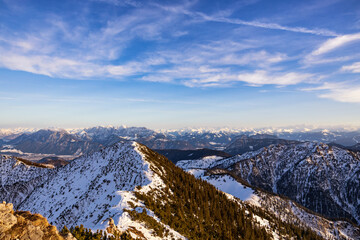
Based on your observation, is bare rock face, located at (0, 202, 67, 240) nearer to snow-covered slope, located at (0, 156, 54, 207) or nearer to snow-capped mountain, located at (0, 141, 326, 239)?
snow-capped mountain, located at (0, 141, 326, 239)

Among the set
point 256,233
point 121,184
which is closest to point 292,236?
point 256,233

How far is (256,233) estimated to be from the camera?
2431 inches

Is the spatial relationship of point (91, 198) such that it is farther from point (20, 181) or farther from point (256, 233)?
point (20, 181)

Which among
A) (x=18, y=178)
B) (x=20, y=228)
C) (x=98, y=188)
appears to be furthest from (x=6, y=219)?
(x=18, y=178)

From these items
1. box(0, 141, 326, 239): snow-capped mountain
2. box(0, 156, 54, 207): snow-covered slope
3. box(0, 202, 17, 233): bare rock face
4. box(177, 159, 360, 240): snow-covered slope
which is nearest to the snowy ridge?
box(0, 141, 326, 239): snow-capped mountain

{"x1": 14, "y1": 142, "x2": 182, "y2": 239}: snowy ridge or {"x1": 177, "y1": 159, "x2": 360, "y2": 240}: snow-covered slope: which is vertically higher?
{"x1": 14, "y1": 142, "x2": 182, "y2": 239}: snowy ridge

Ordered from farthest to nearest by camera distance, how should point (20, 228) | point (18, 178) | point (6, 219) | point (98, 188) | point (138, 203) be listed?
point (18, 178) → point (98, 188) → point (138, 203) → point (20, 228) → point (6, 219)

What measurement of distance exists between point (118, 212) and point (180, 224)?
1315 cm

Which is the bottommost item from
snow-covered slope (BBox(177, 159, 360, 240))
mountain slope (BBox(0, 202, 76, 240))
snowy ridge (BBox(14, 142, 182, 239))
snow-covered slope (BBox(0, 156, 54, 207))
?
snow-covered slope (BBox(177, 159, 360, 240))

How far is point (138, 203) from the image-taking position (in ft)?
145

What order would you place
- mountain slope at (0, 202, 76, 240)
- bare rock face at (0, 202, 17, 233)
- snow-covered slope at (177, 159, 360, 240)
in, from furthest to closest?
1. snow-covered slope at (177, 159, 360, 240)
2. mountain slope at (0, 202, 76, 240)
3. bare rock face at (0, 202, 17, 233)

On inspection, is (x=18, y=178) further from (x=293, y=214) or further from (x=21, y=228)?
(x=293, y=214)

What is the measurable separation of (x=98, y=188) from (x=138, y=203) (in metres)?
34.3

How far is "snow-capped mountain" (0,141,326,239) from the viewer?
37.2m
